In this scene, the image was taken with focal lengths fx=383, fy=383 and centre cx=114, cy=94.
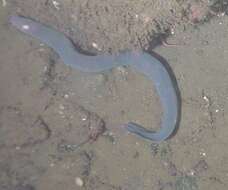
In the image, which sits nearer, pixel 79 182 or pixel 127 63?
pixel 79 182

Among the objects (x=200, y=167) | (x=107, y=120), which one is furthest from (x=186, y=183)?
(x=107, y=120)

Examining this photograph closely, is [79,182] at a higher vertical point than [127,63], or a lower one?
lower

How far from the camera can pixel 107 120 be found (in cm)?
543

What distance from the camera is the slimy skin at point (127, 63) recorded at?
523 centimetres

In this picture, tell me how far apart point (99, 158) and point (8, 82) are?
1638 mm

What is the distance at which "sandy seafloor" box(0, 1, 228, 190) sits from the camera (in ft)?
16.8

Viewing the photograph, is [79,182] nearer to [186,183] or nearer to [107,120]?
[107,120]

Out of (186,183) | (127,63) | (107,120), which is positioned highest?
(127,63)

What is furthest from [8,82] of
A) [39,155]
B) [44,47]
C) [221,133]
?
[221,133]

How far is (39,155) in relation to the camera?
5.16 meters

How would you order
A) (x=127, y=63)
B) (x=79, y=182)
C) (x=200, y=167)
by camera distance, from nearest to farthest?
1. (x=79, y=182)
2. (x=200, y=167)
3. (x=127, y=63)

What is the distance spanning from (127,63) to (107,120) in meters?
0.86

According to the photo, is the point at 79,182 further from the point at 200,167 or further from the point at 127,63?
the point at 127,63

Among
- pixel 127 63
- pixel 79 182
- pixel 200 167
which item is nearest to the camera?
pixel 79 182
